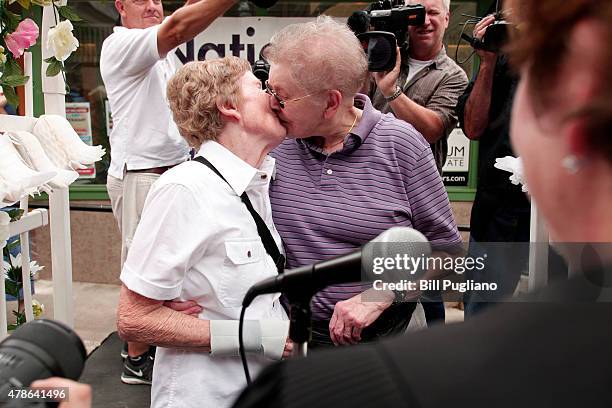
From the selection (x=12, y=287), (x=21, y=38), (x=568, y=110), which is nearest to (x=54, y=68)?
(x=21, y=38)

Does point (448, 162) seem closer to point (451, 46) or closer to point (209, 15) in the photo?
point (451, 46)

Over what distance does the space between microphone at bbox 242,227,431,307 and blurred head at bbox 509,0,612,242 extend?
387 mm

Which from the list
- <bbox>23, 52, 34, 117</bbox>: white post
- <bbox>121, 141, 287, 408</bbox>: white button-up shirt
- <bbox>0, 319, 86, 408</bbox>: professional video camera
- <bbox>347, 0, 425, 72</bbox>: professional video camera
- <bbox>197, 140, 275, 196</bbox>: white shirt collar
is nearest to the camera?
<bbox>0, 319, 86, 408</bbox>: professional video camera

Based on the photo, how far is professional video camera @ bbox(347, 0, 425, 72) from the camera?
7.41 feet

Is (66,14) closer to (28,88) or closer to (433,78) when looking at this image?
(28,88)

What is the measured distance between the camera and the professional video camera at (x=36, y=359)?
0.75 m

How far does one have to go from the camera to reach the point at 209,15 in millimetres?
2541

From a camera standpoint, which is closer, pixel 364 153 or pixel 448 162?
pixel 364 153

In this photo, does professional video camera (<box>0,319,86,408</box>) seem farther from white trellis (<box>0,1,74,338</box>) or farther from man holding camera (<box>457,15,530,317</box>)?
man holding camera (<box>457,15,530,317</box>)

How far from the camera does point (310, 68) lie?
1822 millimetres

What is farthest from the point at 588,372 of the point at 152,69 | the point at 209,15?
the point at 152,69

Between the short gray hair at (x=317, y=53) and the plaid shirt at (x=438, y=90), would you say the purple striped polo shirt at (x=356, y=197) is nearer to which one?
the short gray hair at (x=317, y=53)

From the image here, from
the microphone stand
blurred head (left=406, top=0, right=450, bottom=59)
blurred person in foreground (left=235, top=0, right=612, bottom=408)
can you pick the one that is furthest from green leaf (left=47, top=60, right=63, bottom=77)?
blurred person in foreground (left=235, top=0, right=612, bottom=408)

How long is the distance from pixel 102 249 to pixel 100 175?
63cm
